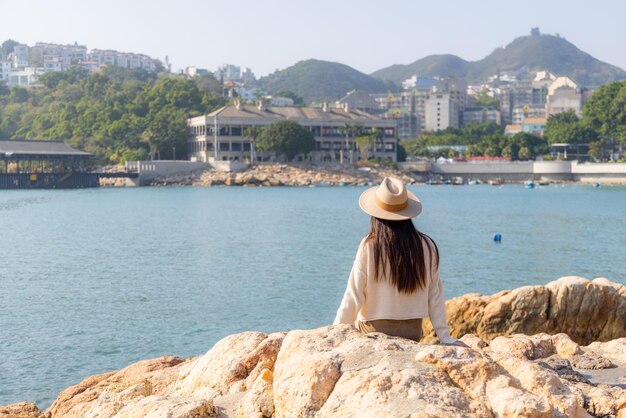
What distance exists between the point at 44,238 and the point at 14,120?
422 feet

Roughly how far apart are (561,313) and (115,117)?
5133 inches

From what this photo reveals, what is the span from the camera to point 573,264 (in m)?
34.2

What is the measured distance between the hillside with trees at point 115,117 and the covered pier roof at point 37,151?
34.1 ft

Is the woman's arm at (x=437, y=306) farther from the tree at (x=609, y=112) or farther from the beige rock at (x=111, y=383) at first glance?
the tree at (x=609, y=112)

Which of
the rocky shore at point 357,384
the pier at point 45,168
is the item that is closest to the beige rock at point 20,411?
the rocky shore at point 357,384

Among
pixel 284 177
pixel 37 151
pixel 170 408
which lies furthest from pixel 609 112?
pixel 170 408

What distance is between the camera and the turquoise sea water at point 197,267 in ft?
60.1

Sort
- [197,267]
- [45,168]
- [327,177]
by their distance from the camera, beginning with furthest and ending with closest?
[327,177] < [45,168] < [197,267]

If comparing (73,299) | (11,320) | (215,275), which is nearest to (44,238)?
(215,275)

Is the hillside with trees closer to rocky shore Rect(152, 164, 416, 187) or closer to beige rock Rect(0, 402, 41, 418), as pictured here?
rocky shore Rect(152, 164, 416, 187)

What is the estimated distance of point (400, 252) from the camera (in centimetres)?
632

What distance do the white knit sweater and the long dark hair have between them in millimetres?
34

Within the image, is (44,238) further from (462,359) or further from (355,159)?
(355,159)

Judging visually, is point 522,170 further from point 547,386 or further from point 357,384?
point 357,384
